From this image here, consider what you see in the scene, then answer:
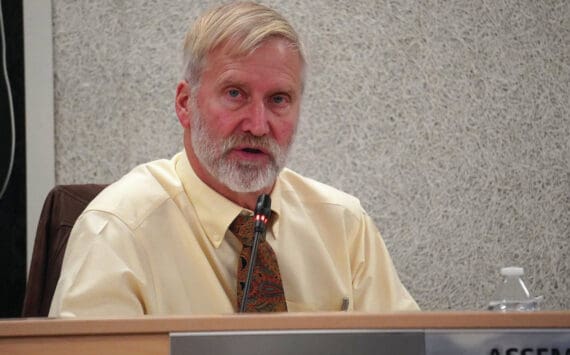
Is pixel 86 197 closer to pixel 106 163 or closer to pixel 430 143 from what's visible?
pixel 106 163

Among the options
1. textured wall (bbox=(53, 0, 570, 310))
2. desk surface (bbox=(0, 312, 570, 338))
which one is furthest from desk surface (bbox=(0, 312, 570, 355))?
textured wall (bbox=(53, 0, 570, 310))

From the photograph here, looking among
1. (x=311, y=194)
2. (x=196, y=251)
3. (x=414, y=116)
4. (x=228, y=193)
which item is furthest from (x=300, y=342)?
(x=414, y=116)

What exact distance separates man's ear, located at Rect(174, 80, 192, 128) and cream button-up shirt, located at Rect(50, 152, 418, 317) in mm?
74

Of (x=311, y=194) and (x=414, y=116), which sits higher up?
(x=414, y=116)

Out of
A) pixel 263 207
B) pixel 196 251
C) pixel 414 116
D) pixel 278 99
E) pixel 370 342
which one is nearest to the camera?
pixel 370 342

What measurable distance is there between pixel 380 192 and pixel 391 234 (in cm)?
10

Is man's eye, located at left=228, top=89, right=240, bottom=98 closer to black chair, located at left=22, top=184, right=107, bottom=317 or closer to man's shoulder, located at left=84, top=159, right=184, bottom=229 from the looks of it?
man's shoulder, located at left=84, top=159, right=184, bottom=229

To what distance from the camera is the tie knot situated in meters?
1.47

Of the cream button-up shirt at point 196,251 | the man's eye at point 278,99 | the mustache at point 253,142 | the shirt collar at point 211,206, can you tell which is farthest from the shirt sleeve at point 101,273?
the man's eye at point 278,99

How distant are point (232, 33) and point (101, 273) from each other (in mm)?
484

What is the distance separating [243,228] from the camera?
148 cm

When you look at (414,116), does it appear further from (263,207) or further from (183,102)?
(263,207)

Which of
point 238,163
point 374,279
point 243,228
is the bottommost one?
point 374,279

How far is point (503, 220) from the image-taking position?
2057 mm
